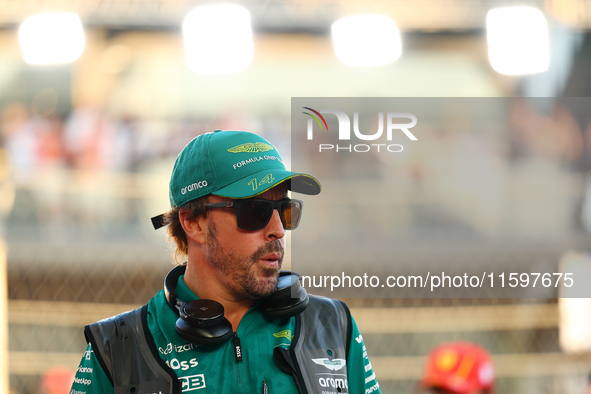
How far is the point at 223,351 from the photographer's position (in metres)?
1.07

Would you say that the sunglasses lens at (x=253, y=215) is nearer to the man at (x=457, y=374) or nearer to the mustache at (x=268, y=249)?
the mustache at (x=268, y=249)

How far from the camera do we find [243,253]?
1103 millimetres

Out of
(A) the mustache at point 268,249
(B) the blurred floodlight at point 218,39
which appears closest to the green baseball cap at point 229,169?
(A) the mustache at point 268,249

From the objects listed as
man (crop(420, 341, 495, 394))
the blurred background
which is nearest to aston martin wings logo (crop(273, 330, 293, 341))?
man (crop(420, 341, 495, 394))

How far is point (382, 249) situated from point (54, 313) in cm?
214

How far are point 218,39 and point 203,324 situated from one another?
250 cm

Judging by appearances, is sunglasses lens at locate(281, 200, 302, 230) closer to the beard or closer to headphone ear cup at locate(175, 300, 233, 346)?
the beard

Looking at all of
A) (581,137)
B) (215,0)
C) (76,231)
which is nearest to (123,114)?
(76,231)

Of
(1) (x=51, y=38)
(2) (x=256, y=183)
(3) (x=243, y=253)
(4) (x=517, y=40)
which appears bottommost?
(3) (x=243, y=253)

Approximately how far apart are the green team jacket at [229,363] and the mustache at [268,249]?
108mm

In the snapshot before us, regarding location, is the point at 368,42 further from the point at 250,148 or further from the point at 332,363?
the point at 332,363

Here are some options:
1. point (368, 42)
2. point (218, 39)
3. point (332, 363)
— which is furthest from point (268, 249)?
point (218, 39)

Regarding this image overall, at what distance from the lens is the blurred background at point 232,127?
2.74 meters

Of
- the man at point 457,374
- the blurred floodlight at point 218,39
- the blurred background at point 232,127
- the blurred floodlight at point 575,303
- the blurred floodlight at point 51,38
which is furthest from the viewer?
the blurred floodlight at point 51,38
